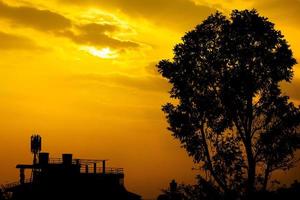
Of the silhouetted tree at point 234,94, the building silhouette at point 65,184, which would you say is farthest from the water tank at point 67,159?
the silhouetted tree at point 234,94

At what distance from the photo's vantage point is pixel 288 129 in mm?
37375

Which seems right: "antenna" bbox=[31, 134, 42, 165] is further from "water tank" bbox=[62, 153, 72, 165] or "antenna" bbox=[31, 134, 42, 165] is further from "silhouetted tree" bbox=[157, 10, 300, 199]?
"silhouetted tree" bbox=[157, 10, 300, 199]

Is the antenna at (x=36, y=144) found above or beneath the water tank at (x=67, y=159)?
above

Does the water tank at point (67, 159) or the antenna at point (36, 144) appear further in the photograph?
the antenna at point (36, 144)

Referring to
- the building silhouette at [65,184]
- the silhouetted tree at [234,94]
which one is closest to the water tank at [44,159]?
the building silhouette at [65,184]

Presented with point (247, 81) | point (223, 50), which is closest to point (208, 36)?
point (223, 50)

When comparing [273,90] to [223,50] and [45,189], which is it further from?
[45,189]

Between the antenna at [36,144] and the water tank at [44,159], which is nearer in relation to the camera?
the water tank at [44,159]

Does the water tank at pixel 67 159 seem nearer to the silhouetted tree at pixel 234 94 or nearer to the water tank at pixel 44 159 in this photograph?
the water tank at pixel 44 159

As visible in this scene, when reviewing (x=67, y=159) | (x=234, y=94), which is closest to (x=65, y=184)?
(x=67, y=159)

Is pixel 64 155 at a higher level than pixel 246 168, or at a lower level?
higher

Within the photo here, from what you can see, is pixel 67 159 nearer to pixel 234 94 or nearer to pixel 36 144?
pixel 36 144

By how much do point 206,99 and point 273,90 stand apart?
4.99m

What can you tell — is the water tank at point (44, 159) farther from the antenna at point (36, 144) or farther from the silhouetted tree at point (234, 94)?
the silhouetted tree at point (234, 94)
